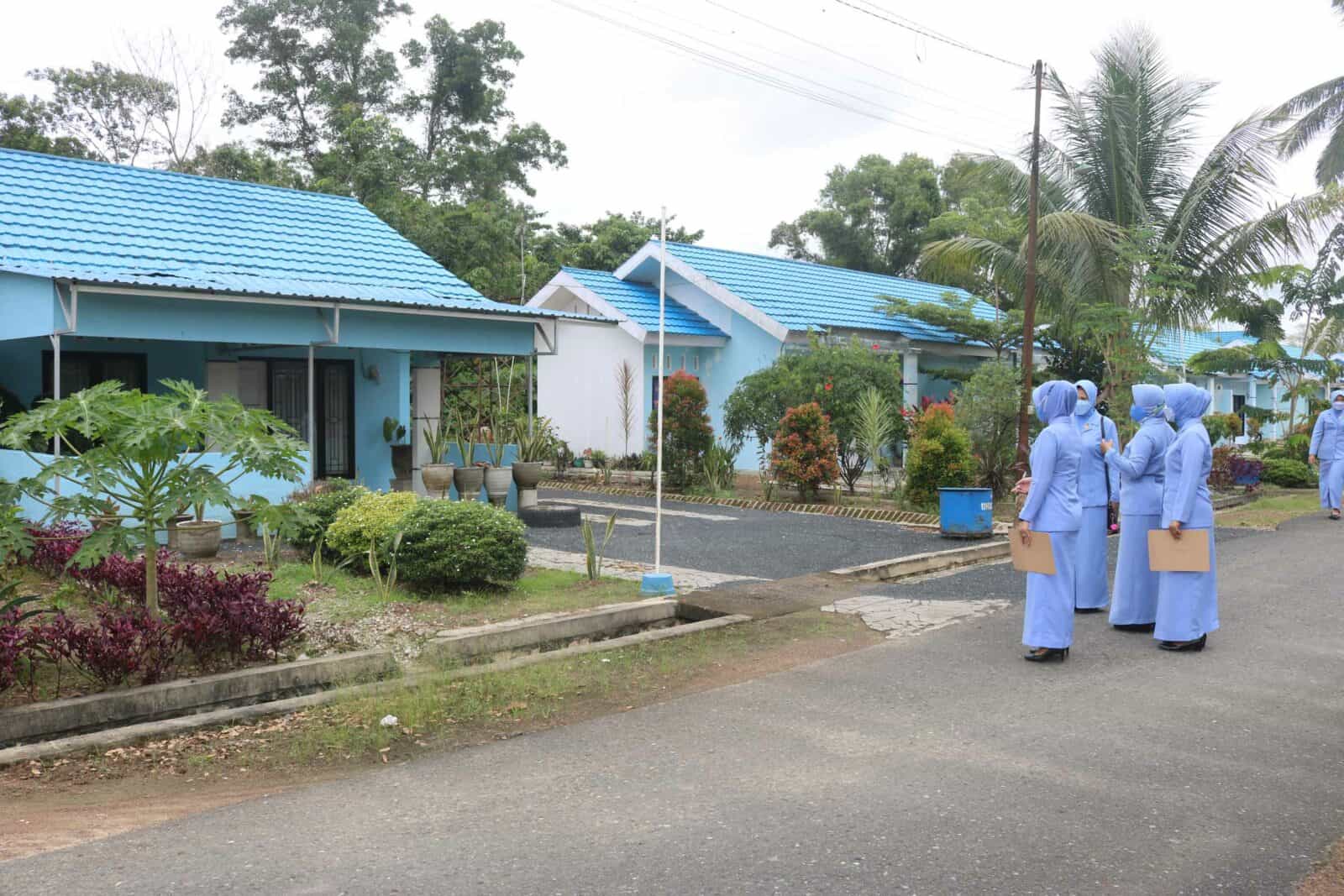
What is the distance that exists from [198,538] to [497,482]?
190 inches

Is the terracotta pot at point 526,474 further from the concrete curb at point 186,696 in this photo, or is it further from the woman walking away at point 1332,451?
the woman walking away at point 1332,451

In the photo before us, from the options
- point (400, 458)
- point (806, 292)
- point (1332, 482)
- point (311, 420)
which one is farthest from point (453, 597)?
point (806, 292)

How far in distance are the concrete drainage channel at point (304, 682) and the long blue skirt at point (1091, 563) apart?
3132 millimetres

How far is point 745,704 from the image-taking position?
268 inches

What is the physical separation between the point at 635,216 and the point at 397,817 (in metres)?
33.9

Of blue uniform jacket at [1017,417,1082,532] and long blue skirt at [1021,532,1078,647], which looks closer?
long blue skirt at [1021,532,1078,647]

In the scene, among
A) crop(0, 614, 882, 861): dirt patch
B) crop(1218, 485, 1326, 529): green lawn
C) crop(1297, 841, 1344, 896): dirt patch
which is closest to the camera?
crop(1297, 841, 1344, 896): dirt patch

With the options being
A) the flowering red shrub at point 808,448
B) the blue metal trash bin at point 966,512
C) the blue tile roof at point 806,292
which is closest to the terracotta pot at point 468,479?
the flowering red shrub at point 808,448

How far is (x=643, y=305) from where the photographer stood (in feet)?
79.6

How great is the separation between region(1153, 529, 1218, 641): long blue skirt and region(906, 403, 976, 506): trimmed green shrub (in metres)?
8.35

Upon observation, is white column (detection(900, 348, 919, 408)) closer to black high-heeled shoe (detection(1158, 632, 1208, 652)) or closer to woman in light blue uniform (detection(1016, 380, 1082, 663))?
black high-heeled shoe (detection(1158, 632, 1208, 652))

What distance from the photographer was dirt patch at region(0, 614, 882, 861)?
194 inches

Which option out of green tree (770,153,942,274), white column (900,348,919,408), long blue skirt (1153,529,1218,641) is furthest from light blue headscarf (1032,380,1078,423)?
green tree (770,153,942,274)

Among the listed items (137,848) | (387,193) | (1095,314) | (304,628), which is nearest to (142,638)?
(304,628)
